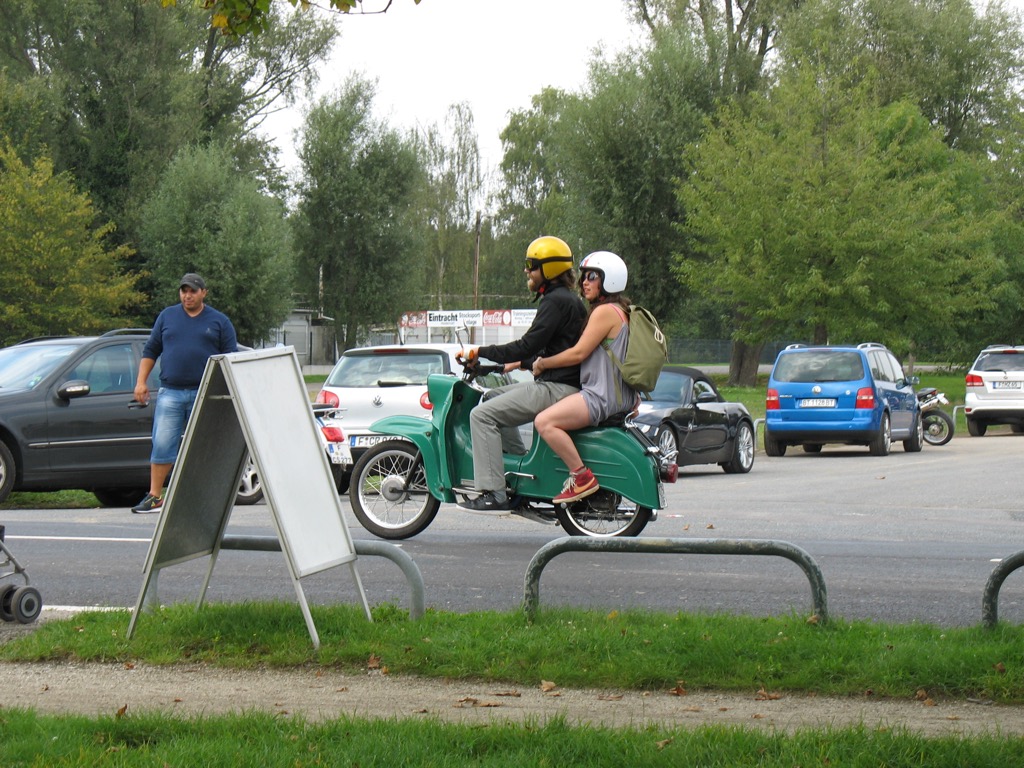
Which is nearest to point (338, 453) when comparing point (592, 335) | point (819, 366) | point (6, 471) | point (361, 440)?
point (361, 440)

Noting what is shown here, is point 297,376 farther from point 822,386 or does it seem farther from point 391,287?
point 391,287

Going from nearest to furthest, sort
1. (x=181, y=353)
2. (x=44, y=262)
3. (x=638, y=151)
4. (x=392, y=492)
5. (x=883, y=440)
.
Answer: (x=392, y=492)
(x=181, y=353)
(x=883, y=440)
(x=44, y=262)
(x=638, y=151)

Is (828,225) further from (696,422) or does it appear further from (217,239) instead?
(217,239)

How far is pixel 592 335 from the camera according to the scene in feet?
31.1

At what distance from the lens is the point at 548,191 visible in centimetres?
8031

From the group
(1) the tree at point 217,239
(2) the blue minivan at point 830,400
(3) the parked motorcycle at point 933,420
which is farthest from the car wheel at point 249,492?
(1) the tree at point 217,239

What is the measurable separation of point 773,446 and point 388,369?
10013 millimetres

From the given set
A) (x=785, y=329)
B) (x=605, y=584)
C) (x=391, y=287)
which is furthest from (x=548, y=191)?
(x=605, y=584)

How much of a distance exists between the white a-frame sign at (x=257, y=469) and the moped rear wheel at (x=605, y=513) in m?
3.57

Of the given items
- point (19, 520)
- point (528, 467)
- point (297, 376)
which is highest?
point (297, 376)

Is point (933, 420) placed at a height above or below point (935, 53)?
below

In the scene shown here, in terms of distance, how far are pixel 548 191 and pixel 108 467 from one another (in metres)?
67.9

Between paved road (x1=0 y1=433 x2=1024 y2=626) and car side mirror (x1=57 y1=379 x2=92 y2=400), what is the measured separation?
1206mm

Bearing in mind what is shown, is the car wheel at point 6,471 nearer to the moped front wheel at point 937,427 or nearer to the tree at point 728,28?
the moped front wheel at point 937,427
